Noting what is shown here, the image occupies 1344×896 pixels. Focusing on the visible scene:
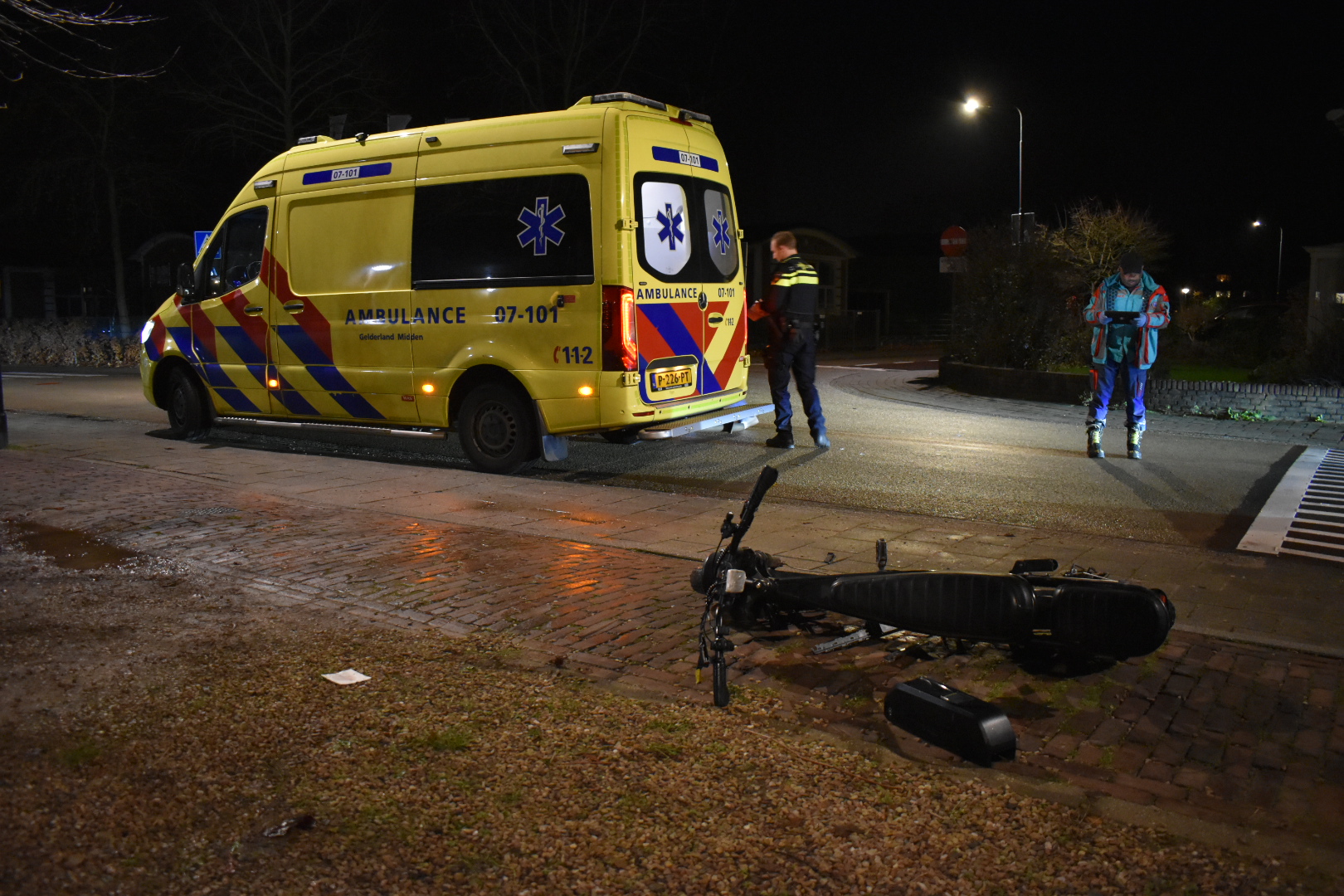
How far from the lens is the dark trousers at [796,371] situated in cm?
980

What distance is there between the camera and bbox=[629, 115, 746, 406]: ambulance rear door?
8305 millimetres

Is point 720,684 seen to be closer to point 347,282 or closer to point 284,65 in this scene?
point 347,282

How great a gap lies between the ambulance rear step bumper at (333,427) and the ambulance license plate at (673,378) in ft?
6.58

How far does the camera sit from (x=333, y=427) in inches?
392

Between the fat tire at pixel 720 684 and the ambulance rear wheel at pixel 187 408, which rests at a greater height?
the ambulance rear wheel at pixel 187 408

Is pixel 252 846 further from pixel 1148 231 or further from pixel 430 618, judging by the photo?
pixel 1148 231

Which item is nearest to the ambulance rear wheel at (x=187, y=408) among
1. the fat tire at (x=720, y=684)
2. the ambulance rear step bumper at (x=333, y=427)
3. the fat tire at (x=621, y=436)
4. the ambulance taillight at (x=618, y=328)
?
the ambulance rear step bumper at (x=333, y=427)

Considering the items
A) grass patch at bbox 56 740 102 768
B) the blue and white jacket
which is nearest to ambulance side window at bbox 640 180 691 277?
the blue and white jacket

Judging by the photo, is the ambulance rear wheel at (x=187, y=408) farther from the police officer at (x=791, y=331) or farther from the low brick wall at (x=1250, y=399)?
the low brick wall at (x=1250, y=399)

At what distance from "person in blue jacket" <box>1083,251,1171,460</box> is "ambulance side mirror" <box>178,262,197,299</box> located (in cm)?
846

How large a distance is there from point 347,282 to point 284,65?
1962cm

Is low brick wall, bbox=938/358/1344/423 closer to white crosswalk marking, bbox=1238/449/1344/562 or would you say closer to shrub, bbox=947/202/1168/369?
shrub, bbox=947/202/1168/369

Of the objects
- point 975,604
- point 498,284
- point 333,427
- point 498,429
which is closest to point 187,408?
point 333,427

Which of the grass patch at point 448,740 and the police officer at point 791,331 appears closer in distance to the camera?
the grass patch at point 448,740
